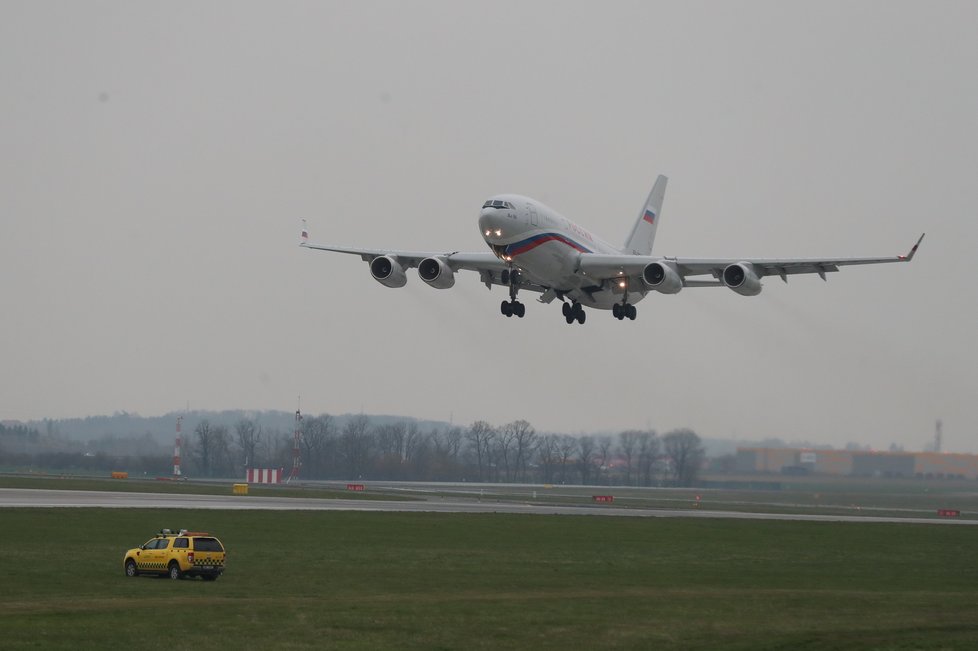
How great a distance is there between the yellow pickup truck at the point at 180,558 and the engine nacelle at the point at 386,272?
78.0 feet

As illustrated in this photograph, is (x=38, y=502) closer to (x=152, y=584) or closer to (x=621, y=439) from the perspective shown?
(x=152, y=584)

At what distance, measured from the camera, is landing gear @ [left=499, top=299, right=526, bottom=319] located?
6819cm

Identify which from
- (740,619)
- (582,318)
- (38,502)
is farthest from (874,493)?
(740,619)

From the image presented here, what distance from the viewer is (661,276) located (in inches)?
2549

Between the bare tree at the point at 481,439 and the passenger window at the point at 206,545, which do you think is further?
the bare tree at the point at 481,439

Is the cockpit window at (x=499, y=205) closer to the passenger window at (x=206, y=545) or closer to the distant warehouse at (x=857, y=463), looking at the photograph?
the passenger window at (x=206, y=545)

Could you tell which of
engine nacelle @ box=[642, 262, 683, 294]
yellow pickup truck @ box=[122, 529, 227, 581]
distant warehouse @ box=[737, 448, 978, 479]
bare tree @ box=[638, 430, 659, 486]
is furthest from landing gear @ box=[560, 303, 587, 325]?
bare tree @ box=[638, 430, 659, 486]

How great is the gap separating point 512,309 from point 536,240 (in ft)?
25.1

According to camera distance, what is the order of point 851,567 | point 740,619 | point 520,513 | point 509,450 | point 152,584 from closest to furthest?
point 740,619 → point 152,584 → point 851,567 → point 520,513 → point 509,450

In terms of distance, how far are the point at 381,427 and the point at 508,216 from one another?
411ft

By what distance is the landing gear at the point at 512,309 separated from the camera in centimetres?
6819

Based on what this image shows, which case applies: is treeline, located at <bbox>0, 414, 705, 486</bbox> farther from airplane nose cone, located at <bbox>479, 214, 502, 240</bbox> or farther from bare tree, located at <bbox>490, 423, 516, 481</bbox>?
airplane nose cone, located at <bbox>479, 214, 502, 240</bbox>

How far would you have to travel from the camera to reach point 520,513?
82.2m

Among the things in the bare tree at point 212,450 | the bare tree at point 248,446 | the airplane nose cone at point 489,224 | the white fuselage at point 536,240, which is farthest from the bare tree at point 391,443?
the airplane nose cone at point 489,224
